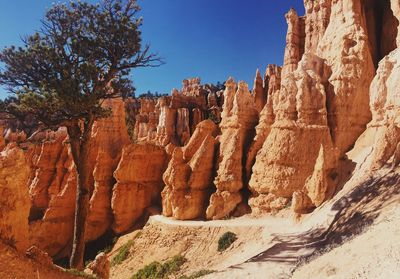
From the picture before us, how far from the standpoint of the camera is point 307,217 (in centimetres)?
1978

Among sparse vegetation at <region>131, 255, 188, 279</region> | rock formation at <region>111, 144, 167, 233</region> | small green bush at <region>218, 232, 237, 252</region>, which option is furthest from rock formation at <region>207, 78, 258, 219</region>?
rock formation at <region>111, 144, 167, 233</region>

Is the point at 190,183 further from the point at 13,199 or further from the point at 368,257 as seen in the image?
the point at 368,257

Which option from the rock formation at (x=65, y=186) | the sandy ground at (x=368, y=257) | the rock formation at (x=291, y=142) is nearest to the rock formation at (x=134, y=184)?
the rock formation at (x=65, y=186)

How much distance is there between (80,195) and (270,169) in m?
14.0

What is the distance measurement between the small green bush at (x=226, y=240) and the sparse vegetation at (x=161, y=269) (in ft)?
8.86

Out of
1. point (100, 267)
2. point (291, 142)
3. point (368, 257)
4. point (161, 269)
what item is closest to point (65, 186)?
point (161, 269)

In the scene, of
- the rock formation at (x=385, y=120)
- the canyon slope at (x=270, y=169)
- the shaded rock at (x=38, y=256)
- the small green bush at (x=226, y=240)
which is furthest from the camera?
the small green bush at (x=226, y=240)

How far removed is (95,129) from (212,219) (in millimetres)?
14399

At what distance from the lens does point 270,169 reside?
952 inches

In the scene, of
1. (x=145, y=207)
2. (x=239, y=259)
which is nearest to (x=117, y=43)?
(x=239, y=259)

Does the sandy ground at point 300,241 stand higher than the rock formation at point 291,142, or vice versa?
the rock formation at point 291,142

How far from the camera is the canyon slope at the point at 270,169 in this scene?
17.7 metres

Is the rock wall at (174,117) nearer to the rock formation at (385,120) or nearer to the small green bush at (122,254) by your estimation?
the small green bush at (122,254)

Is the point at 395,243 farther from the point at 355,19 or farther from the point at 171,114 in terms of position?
the point at 171,114
